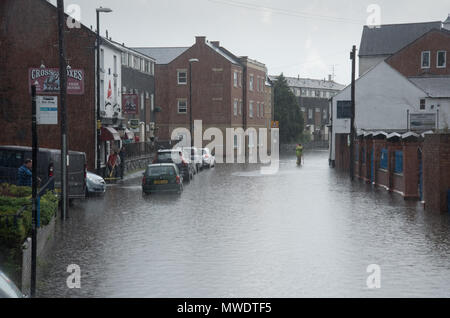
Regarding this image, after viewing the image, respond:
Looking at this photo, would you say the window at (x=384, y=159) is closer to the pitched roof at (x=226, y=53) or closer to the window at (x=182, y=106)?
the window at (x=182, y=106)

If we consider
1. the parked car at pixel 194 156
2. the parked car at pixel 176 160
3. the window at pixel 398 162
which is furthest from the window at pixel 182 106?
the window at pixel 398 162

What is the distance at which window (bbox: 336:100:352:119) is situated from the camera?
5234 cm

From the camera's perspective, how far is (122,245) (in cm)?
1481

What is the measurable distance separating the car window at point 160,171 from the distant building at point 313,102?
366ft

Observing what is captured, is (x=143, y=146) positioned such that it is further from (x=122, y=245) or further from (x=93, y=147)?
(x=122, y=245)

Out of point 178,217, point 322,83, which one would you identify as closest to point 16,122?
point 178,217

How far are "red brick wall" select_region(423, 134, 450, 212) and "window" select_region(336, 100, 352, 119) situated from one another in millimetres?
30624

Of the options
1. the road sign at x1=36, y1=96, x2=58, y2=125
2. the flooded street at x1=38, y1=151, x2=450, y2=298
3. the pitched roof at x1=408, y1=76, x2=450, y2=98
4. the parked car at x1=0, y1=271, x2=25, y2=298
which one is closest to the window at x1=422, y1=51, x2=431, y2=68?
the pitched roof at x1=408, y1=76, x2=450, y2=98

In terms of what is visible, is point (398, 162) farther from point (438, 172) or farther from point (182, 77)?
point (182, 77)

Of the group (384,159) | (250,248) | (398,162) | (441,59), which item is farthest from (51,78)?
(441,59)

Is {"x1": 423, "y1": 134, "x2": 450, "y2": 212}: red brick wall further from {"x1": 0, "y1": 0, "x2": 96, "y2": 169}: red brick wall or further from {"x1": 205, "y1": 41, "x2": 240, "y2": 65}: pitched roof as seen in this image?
{"x1": 205, "y1": 41, "x2": 240, "y2": 65}: pitched roof

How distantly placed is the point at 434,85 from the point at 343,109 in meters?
9.41

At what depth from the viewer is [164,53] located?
266ft
